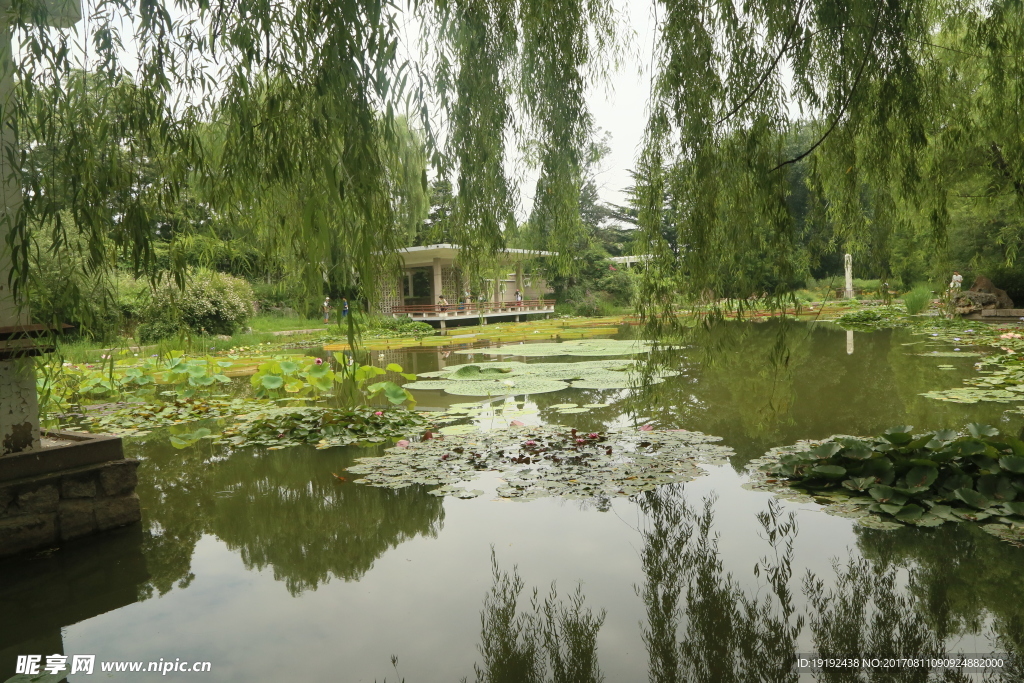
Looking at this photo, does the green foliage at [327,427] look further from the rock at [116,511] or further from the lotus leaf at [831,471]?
the lotus leaf at [831,471]

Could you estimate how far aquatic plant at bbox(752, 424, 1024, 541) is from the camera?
10.1 ft

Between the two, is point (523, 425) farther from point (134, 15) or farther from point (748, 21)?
point (134, 15)

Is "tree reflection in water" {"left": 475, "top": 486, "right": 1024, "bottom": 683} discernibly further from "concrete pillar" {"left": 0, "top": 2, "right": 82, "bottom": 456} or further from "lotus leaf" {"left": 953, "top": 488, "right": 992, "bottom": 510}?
"concrete pillar" {"left": 0, "top": 2, "right": 82, "bottom": 456}

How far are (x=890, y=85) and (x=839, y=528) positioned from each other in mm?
1831

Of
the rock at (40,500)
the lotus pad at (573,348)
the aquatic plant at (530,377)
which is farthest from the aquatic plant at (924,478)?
the lotus pad at (573,348)

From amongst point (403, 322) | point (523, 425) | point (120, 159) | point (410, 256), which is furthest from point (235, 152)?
point (410, 256)

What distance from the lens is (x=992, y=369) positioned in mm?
7211

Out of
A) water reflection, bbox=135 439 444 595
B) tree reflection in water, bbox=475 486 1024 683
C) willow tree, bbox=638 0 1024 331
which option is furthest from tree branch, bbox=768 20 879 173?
water reflection, bbox=135 439 444 595

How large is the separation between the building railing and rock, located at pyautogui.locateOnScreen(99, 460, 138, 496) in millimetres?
A: 14526

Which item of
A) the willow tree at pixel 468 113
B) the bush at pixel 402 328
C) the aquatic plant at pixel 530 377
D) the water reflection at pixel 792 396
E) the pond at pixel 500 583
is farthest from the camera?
the bush at pixel 402 328

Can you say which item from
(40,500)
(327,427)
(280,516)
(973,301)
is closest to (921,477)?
(280,516)

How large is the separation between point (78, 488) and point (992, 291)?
15149mm

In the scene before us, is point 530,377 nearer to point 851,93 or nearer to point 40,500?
point 40,500

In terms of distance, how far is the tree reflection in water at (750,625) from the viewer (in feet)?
6.83
